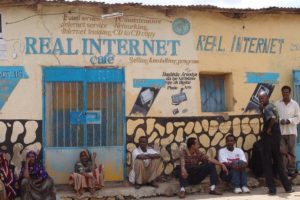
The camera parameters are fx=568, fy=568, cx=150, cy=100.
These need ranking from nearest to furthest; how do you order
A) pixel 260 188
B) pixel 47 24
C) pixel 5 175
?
pixel 5 175 → pixel 47 24 → pixel 260 188

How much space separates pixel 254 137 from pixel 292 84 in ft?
4.37

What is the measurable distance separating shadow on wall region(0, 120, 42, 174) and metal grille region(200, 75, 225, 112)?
334 centimetres

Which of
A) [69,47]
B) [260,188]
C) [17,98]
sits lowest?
[260,188]

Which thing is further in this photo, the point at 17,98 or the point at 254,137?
the point at 254,137

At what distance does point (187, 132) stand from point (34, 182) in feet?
10.2

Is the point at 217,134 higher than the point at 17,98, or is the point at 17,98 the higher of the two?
the point at 17,98

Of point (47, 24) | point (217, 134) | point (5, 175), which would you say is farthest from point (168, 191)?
point (47, 24)

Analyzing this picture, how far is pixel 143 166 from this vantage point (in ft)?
32.7

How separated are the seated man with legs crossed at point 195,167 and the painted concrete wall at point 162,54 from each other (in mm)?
434

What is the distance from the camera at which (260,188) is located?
10.6 metres

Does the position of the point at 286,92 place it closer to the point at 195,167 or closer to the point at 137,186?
the point at 195,167

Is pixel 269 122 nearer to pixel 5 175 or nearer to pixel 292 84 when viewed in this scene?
pixel 292 84

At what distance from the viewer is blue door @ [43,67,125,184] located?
9938mm

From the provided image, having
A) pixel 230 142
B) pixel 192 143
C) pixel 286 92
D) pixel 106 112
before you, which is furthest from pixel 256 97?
pixel 106 112
